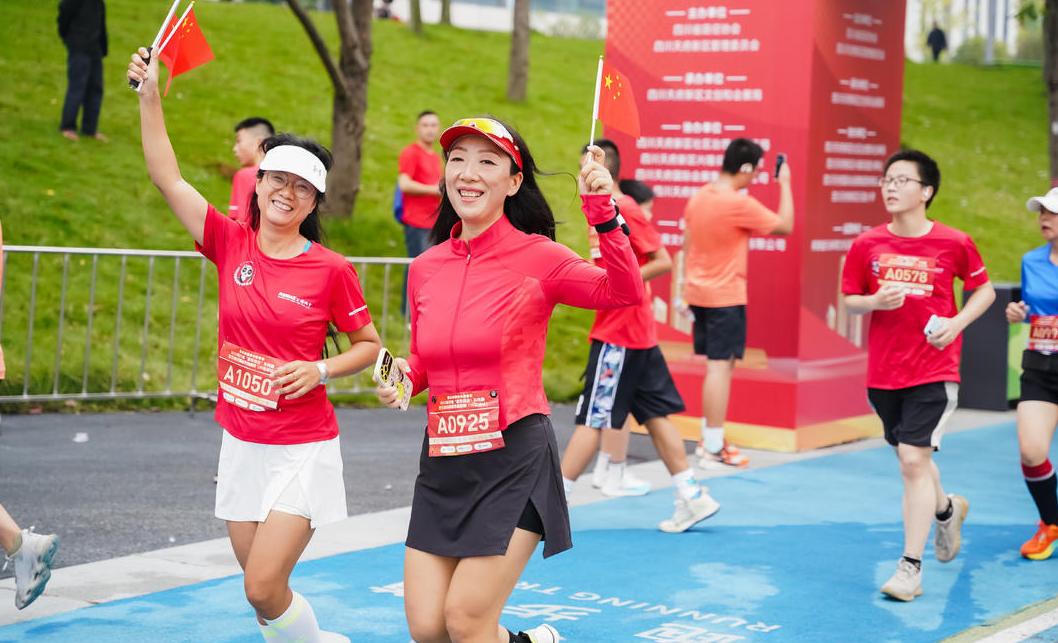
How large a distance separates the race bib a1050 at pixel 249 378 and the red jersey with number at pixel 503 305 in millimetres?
573

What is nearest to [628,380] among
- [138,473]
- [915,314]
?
[915,314]

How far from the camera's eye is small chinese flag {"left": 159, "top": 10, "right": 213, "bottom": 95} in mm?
4996

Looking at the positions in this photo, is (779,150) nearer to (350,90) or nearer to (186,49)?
(350,90)

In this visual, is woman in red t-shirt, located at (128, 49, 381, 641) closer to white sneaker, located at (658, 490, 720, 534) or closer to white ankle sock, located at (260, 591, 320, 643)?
white ankle sock, located at (260, 591, 320, 643)

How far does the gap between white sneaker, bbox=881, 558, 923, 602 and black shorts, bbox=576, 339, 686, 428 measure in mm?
1992

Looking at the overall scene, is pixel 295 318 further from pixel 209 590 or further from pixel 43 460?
pixel 43 460

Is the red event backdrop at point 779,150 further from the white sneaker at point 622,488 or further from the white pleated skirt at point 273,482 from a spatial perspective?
the white pleated skirt at point 273,482

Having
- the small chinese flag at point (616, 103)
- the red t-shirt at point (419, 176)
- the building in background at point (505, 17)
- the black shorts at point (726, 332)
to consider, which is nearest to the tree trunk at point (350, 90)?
the red t-shirt at point (419, 176)

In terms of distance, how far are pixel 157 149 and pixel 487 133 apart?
4.00ft

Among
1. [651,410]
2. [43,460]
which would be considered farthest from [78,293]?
[651,410]

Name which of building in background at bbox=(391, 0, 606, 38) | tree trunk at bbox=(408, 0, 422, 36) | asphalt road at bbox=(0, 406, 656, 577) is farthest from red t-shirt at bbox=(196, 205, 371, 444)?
building in background at bbox=(391, 0, 606, 38)

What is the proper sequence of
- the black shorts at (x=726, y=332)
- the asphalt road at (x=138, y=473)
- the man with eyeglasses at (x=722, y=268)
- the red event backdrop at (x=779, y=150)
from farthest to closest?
the red event backdrop at (x=779, y=150), the black shorts at (x=726, y=332), the man with eyeglasses at (x=722, y=268), the asphalt road at (x=138, y=473)

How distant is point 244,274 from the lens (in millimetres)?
4805

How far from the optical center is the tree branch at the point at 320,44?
1403cm
